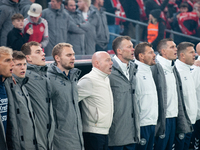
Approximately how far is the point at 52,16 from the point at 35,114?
11.4 ft

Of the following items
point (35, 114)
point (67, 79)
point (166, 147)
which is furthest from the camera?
point (166, 147)

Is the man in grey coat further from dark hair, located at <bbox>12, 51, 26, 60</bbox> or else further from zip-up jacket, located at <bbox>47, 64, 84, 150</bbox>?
dark hair, located at <bbox>12, 51, 26, 60</bbox>

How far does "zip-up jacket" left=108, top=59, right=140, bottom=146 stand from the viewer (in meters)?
5.21

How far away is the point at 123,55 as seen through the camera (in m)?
5.57

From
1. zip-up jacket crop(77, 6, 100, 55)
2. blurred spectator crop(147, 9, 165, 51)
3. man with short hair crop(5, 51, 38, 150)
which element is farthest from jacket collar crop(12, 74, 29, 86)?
blurred spectator crop(147, 9, 165, 51)

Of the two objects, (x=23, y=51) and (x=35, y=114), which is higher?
(x=23, y=51)

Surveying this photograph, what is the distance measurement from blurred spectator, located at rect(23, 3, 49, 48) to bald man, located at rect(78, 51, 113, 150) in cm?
227

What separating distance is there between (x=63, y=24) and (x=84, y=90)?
118 inches

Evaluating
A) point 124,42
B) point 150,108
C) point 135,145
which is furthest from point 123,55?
point 135,145

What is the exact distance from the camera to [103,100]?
498 centimetres

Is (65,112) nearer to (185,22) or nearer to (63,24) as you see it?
(63,24)

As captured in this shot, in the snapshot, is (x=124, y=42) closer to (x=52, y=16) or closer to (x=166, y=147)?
(x=166, y=147)

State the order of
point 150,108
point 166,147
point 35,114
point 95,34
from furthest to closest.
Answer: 1. point 95,34
2. point 166,147
3. point 150,108
4. point 35,114

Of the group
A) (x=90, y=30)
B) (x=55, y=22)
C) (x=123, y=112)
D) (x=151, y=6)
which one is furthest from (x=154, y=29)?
(x=123, y=112)
